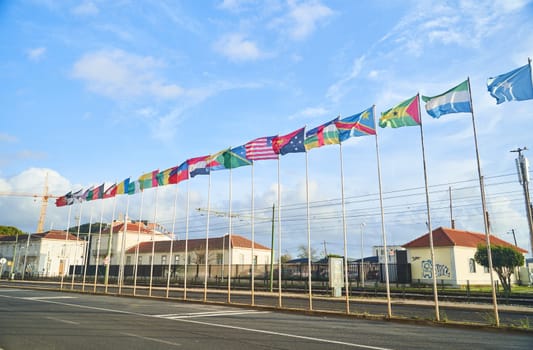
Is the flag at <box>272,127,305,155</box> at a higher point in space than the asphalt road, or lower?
higher

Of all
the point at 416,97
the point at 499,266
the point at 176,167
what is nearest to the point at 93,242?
the point at 176,167

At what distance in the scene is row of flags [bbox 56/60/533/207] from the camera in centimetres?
1347

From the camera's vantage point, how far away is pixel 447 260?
40844mm

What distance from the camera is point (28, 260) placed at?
81.4m

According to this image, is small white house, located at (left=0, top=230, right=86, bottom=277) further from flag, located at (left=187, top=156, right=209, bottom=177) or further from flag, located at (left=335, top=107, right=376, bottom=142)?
flag, located at (left=335, top=107, right=376, bottom=142)

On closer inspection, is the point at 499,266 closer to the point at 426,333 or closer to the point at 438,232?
the point at 438,232

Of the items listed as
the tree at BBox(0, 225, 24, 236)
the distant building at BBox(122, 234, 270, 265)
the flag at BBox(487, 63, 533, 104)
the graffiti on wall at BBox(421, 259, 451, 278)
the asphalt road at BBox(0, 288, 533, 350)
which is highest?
the tree at BBox(0, 225, 24, 236)

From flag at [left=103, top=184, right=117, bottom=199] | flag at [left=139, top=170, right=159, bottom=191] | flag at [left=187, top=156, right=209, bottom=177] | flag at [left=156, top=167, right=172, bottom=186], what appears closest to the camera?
flag at [left=187, top=156, right=209, bottom=177]

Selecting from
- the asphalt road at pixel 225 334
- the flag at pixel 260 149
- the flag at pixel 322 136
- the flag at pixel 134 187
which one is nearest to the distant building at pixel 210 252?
the flag at pixel 134 187

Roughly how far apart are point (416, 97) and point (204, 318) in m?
12.0

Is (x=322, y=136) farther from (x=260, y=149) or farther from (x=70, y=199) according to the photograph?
(x=70, y=199)

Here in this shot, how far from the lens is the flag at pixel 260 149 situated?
2144 centimetres

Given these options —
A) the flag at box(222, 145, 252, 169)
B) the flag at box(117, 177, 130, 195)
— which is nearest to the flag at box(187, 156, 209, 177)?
the flag at box(222, 145, 252, 169)

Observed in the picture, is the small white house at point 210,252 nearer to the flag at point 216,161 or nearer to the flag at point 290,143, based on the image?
the flag at point 216,161
